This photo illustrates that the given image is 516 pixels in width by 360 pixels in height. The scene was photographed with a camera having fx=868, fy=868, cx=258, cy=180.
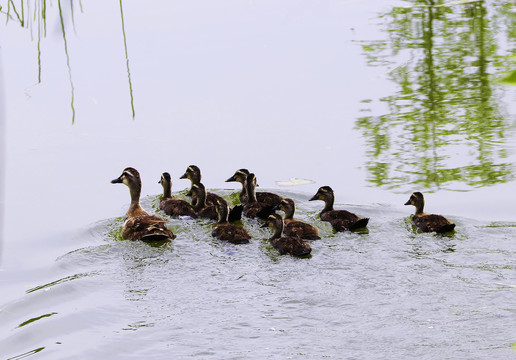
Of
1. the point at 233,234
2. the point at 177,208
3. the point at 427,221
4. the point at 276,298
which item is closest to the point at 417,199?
the point at 427,221

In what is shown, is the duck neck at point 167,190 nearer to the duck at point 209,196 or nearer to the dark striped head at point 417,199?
the duck at point 209,196

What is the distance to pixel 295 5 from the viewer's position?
38.8 ft

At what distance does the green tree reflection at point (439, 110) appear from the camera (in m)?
7.47

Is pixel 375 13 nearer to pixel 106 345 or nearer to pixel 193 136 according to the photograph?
pixel 193 136

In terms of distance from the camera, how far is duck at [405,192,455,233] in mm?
6590

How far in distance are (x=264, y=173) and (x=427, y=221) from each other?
1.70 metres

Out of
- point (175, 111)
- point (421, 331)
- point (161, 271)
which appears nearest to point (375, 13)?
point (175, 111)

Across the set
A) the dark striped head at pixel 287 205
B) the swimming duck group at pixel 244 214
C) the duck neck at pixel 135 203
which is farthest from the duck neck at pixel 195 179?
the dark striped head at pixel 287 205

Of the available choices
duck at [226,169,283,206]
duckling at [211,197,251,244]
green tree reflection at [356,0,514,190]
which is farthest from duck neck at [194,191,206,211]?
green tree reflection at [356,0,514,190]

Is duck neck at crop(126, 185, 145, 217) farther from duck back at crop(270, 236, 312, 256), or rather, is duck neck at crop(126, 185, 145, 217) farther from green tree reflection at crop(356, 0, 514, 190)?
green tree reflection at crop(356, 0, 514, 190)

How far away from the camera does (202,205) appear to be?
7703mm

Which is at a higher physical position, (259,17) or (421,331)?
(259,17)

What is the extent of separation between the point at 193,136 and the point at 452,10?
5.17m

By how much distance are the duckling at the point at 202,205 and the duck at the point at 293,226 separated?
58 cm
